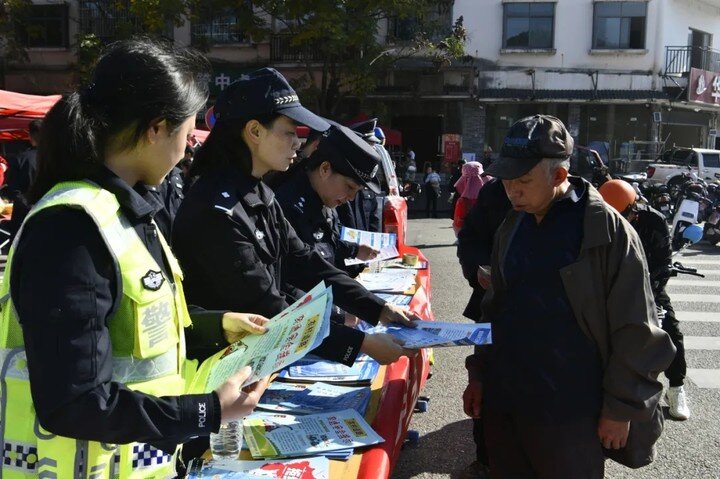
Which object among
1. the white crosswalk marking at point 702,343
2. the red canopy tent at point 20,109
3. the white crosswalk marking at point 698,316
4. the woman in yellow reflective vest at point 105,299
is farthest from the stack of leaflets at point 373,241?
the red canopy tent at point 20,109

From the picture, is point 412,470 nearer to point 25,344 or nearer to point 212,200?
point 212,200

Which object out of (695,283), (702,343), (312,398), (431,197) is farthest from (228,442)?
Result: (431,197)

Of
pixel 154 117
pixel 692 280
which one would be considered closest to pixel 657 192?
pixel 692 280

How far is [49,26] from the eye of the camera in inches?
997

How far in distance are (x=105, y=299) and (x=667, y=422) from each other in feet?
14.3

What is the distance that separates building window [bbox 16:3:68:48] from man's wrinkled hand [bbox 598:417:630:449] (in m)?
26.8

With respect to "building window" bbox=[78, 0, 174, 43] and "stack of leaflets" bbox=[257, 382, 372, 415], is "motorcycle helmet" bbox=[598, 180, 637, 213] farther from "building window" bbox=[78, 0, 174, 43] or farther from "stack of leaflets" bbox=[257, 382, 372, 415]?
"building window" bbox=[78, 0, 174, 43]

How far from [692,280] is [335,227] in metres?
7.39

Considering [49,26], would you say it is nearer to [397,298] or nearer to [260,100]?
[397,298]

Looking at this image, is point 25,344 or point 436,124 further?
point 436,124

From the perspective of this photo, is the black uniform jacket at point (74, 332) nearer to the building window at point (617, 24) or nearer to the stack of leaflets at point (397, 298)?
the stack of leaflets at point (397, 298)

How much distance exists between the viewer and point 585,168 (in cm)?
2261

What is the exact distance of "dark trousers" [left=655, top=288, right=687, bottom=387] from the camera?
14.4ft

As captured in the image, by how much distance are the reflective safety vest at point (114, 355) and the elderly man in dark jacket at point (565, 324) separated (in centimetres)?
137
